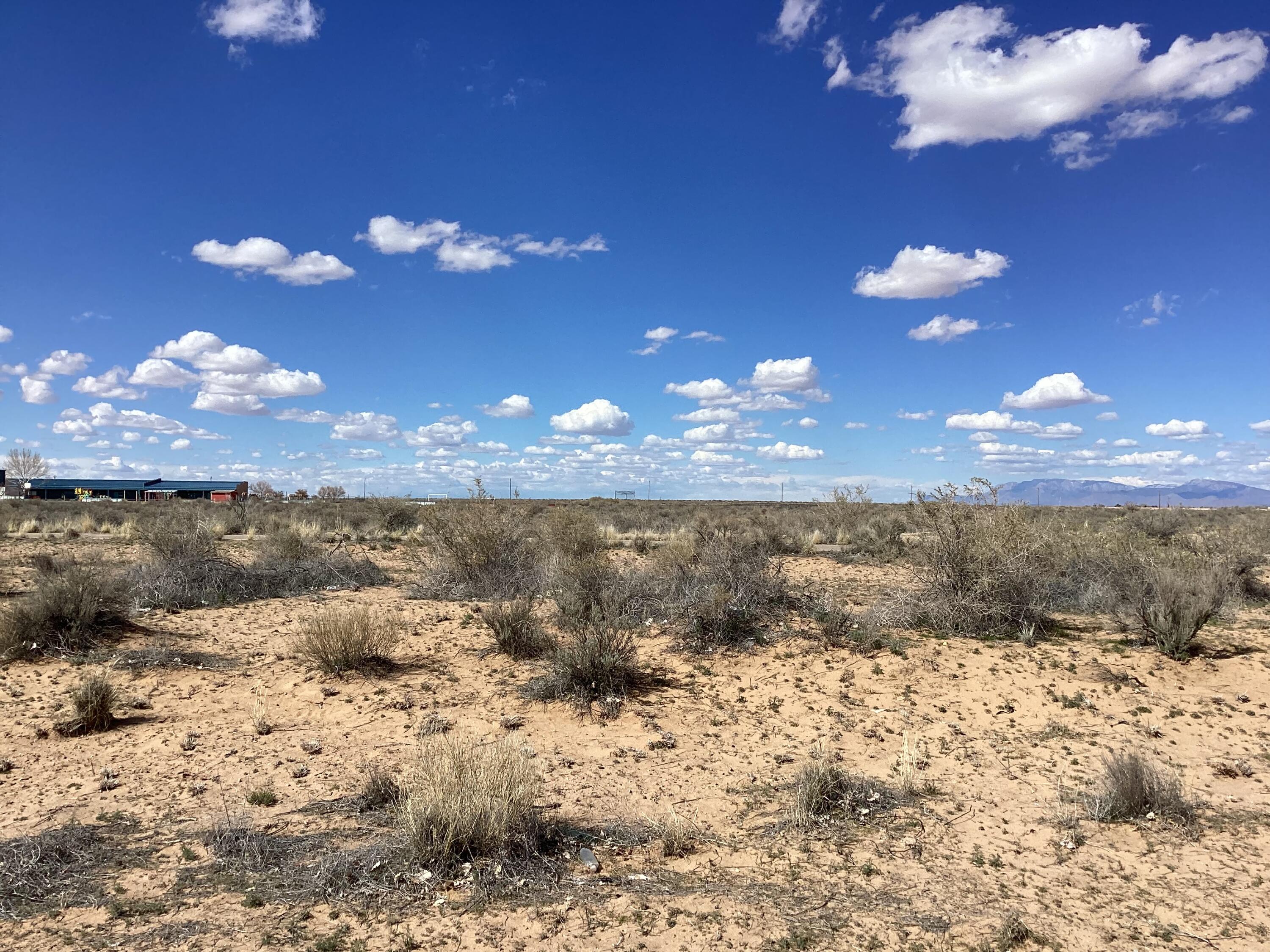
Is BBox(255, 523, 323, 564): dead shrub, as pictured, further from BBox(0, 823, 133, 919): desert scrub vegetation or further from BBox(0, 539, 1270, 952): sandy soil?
BBox(0, 823, 133, 919): desert scrub vegetation

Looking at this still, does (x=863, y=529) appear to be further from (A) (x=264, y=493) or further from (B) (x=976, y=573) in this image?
(A) (x=264, y=493)

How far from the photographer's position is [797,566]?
20344 millimetres

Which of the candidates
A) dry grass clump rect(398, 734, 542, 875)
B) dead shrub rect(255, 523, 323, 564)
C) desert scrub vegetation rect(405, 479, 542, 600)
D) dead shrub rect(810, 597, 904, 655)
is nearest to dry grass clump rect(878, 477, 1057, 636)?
dead shrub rect(810, 597, 904, 655)

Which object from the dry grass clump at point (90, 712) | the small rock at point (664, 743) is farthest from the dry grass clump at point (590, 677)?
the dry grass clump at point (90, 712)

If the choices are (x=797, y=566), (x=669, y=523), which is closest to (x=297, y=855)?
(x=797, y=566)

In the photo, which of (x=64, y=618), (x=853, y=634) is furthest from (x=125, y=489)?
(x=853, y=634)

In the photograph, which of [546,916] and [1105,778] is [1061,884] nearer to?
[1105,778]

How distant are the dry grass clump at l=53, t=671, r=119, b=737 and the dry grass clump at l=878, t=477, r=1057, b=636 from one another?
10.3 meters

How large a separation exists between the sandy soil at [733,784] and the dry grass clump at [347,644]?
0.91 feet

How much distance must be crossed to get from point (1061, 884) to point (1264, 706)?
586 cm

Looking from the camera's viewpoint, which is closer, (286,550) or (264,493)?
(286,550)

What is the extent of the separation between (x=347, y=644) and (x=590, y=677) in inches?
126

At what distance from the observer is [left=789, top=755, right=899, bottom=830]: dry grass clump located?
610 centimetres

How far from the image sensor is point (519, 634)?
10891mm
